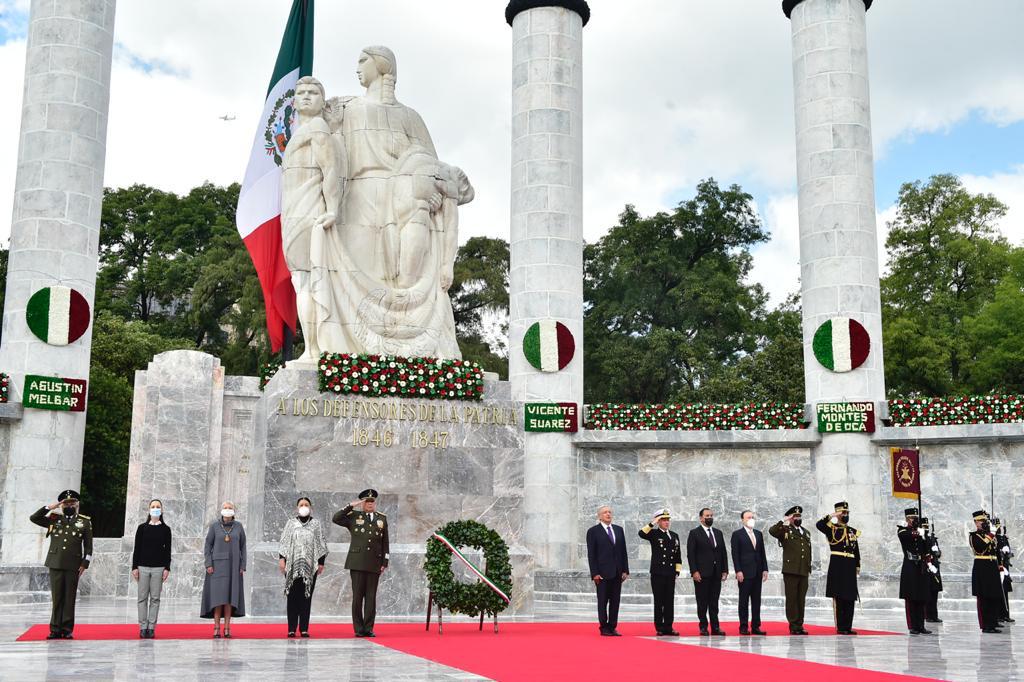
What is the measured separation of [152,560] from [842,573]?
339 inches

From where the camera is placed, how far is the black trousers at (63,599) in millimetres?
11719

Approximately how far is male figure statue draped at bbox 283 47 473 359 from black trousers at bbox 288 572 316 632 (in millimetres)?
4758

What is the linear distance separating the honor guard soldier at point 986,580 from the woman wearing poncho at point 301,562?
870 centimetres

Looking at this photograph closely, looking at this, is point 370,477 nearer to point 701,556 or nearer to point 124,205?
point 701,556

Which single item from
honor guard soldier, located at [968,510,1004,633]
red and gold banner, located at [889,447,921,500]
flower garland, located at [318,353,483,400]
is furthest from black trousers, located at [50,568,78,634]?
red and gold banner, located at [889,447,921,500]

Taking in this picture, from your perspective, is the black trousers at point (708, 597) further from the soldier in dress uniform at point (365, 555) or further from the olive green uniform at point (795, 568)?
the soldier in dress uniform at point (365, 555)

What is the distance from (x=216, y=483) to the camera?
2256cm

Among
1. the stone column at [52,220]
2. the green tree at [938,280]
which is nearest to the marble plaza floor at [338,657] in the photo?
the stone column at [52,220]

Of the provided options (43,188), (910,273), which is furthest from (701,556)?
(910,273)

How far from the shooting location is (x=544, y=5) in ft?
83.6

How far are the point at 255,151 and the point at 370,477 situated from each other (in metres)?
8.70

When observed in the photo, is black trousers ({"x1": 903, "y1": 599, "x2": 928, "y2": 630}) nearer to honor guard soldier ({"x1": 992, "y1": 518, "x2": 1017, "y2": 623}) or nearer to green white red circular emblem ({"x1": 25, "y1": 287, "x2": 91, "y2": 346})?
honor guard soldier ({"x1": 992, "y1": 518, "x2": 1017, "y2": 623})

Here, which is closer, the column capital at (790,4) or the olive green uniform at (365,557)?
the olive green uniform at (365,557)

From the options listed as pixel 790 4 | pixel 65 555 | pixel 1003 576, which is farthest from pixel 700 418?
pixel 65 555
